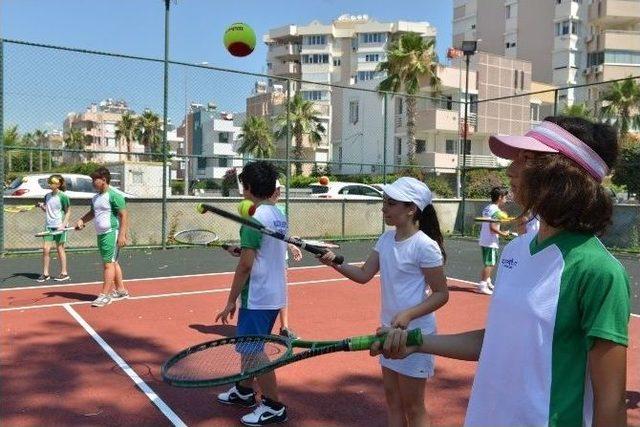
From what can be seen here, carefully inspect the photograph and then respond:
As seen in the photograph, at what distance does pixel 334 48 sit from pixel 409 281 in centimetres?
8524

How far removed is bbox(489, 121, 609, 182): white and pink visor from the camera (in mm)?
1621

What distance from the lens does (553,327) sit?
62.1 inches

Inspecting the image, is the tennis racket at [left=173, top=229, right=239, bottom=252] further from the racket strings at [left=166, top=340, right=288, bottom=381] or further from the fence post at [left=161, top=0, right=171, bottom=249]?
the fence post at [left=161, top=0, right=171, bottom=249]

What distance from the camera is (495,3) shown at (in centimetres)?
6344

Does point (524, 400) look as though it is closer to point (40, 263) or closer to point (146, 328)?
point (146, 328)

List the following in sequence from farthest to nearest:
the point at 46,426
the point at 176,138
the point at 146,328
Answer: the point at 176,138 < the point at 146,328 < the point at 46,426

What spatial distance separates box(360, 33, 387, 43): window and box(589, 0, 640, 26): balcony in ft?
98.6

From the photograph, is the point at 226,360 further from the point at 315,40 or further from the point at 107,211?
the point at 315,40

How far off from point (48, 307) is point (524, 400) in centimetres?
736

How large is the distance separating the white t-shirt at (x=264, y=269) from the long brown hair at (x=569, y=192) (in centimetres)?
262

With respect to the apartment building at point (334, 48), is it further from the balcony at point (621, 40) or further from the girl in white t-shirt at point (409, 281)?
the girl in white t-shirt at point (409, 281)

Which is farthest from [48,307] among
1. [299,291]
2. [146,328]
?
[299,291]

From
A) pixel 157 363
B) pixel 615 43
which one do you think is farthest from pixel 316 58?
pixel 157 363

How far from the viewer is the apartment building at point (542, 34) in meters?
58.4
